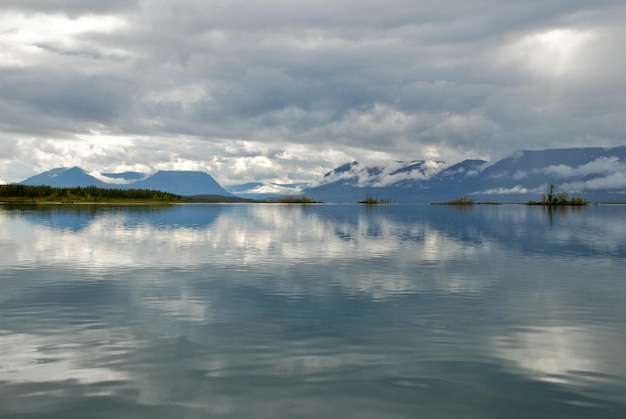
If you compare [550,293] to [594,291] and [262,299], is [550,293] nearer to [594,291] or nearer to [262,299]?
[594,291]

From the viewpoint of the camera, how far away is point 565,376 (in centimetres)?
1889

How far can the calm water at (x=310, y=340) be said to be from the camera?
16.4 m

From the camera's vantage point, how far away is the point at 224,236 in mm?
82562

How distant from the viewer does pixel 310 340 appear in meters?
22.9

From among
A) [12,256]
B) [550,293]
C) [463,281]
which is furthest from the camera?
[12,256]

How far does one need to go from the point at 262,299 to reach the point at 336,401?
1650 cm

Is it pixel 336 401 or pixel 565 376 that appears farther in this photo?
pixel 565 376

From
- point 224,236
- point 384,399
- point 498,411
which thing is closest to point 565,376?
point 498,411

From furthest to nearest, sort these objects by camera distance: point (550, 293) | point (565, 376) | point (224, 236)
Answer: point (224, 236), point (550, 293), point (565, 376)

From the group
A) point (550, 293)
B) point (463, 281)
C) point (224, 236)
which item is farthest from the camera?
point (224, 236)

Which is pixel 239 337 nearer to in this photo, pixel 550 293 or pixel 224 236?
pixel 550 293

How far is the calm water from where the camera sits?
53.9 ft

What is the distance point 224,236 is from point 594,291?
58.1m

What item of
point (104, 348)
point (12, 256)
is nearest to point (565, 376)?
point (104, 348)
